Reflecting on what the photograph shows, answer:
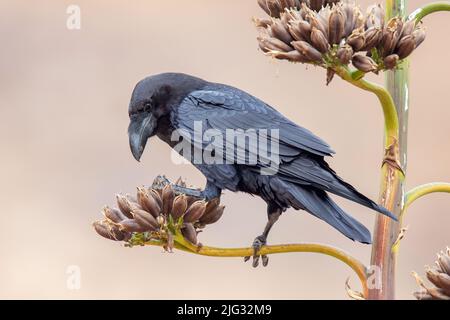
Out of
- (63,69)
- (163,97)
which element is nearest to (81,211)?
(63,69)

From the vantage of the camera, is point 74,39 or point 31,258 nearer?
point 31,258

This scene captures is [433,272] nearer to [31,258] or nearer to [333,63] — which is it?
[333,63]

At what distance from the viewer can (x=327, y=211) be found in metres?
1.93

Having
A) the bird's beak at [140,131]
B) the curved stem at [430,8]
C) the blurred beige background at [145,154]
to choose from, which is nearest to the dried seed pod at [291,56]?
the curved stem at [430,8]

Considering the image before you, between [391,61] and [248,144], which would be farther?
[248,144]

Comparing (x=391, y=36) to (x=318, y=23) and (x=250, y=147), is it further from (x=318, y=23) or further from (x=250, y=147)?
(x=250, y=147)

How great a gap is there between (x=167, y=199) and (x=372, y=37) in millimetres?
484

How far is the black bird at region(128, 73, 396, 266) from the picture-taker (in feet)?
6.31

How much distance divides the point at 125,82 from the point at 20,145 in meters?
0.60

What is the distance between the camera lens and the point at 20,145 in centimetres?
430

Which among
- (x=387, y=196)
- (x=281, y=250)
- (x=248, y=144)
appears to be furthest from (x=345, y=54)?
(x=248, y=144)

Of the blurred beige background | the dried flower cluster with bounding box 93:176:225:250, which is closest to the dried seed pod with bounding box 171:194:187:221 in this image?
the dried flower cluster with bounding box 93:176:225:250

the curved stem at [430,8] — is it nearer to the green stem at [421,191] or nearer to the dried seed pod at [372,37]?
the dried seed pod at [372,37]

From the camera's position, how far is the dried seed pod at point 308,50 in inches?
64.4
